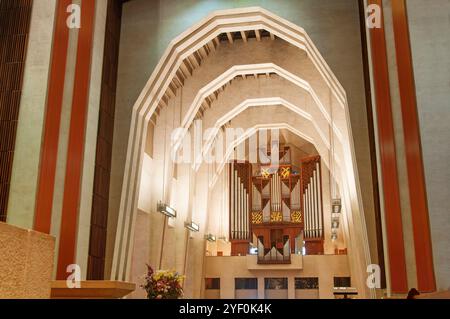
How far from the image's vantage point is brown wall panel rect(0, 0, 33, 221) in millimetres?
6922

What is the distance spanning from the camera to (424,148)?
5590 mm

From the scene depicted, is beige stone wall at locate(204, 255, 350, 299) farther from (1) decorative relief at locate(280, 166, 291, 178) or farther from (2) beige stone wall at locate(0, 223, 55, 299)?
(2) beige stone wall at locate(0, 223, 55, 299)

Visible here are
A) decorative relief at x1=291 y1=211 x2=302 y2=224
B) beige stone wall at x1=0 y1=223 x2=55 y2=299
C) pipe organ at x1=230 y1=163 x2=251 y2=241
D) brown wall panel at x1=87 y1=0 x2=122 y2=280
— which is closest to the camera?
beige stone wall at x1=0 y1=223 x2=55 y2=299

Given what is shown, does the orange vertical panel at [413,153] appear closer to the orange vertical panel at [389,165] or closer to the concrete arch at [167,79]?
the orange vertical panel at [389,165]

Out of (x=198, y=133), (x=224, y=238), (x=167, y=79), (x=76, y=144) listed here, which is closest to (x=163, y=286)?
(x=76, y=144)

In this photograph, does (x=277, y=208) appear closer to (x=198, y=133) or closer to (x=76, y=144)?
(x=198, y=133)

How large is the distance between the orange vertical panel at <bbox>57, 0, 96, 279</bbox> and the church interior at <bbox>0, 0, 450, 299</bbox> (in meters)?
0.02

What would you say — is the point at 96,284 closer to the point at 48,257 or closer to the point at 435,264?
the point at 48,257

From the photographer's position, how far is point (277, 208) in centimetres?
1859

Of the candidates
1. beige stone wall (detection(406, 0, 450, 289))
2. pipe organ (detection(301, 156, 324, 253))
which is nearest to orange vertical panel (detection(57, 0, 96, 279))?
beige stone wall (detection(406, 0, 450, 289))

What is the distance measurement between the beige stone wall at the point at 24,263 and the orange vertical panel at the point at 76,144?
5.58 m

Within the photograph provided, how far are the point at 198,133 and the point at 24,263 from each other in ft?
44.9

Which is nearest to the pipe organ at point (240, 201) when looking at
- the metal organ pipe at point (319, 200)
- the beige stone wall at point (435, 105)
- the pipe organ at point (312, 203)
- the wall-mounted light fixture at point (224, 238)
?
the wall-mounted light fixture at point (224, 238)

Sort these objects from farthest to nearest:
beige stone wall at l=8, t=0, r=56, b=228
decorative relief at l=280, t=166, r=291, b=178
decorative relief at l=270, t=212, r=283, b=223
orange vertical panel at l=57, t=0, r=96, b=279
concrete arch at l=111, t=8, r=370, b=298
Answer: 1. decorative relief at l=280, t=166, r=291, b=178
2. decorative relief at l=270, t=212, r=283, b=223
3. concrete arch at l=111, t=8, r=370, b=298
4. orange vertical panel at l=57, t=0, r=96, b=279
5. beige stone wall at l=8, t=0, r=56, b=228
